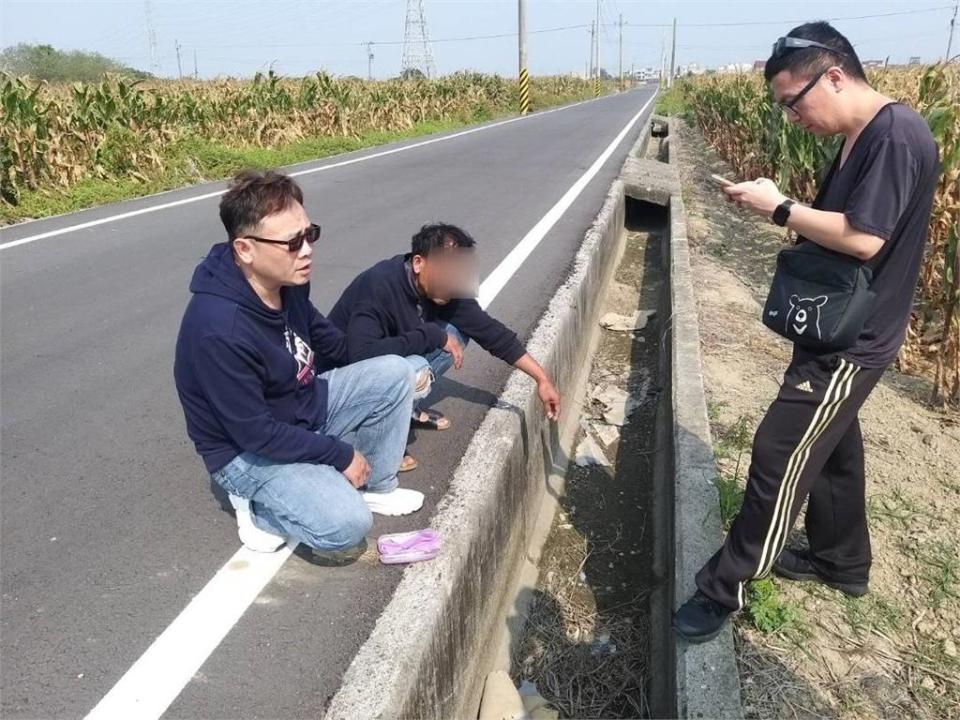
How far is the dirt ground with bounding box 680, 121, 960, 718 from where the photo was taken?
257 centimetres

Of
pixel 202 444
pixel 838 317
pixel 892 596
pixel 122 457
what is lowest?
pixel 892 596

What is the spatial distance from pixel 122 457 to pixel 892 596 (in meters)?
3.37

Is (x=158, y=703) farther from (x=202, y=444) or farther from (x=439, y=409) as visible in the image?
(x=439, y=409)

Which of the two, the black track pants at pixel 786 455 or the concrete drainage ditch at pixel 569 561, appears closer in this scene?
the concrete drainage ditch at pixel 569 561

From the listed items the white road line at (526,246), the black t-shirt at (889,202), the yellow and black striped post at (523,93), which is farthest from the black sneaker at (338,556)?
the yellow and black striped post at (523,93)

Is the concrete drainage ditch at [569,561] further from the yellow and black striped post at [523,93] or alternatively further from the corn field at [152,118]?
the yellow and black striped post at [523,93]

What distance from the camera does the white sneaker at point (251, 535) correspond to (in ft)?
9.46

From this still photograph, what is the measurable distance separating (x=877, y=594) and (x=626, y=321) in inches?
156

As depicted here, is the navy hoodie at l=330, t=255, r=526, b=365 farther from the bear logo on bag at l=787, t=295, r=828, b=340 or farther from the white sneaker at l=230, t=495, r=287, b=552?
the bear logo on bag at l=787, t=295, r=828, b=340

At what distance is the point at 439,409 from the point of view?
4.19m

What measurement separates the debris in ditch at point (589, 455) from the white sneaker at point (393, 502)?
169 cm

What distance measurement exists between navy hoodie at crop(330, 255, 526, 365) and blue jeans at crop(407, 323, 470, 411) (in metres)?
0.05

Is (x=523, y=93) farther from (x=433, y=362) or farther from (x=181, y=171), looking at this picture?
(x=433, y=362)

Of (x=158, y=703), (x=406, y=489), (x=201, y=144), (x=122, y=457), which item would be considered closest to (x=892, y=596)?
(x=406, y=489)
